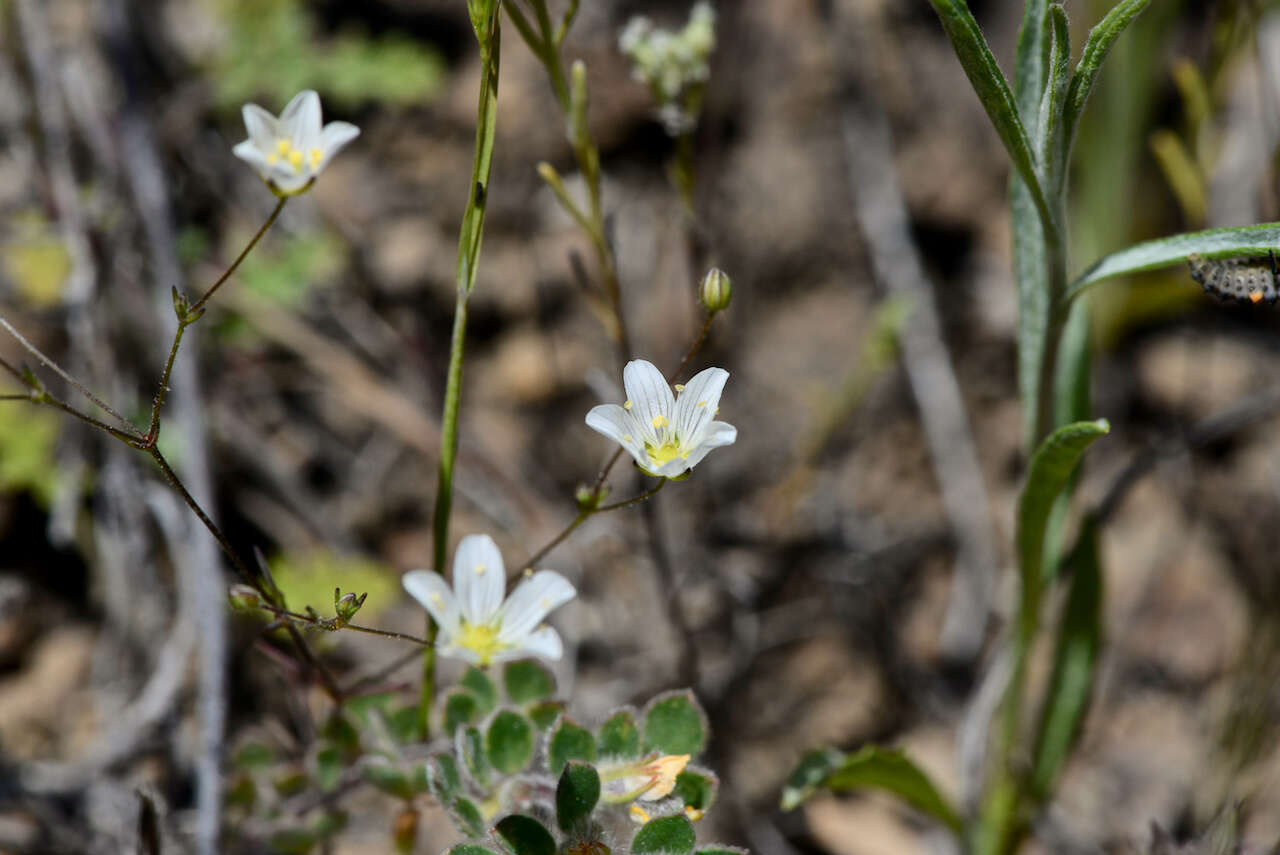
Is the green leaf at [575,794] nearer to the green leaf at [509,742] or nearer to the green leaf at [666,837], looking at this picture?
the green leaf at [666,837]

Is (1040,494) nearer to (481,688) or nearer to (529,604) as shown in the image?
(529,604)

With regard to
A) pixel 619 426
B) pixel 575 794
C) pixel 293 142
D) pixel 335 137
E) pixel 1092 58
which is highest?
pixel 293 142

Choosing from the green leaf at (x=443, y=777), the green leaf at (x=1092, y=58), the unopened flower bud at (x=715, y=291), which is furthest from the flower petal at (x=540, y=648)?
the green leaf at (x=1092, y=58)

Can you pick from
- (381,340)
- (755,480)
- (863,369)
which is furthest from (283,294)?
(863,369)

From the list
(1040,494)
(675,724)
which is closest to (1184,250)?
(1040,494)

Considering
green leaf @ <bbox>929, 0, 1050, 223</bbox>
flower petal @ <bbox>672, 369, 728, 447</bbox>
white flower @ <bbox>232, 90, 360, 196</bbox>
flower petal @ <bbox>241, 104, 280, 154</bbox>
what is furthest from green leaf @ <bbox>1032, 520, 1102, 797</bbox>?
flower petal @ <bbox>241, 104, 280, 154</bbox>

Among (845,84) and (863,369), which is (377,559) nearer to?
(863,369)
